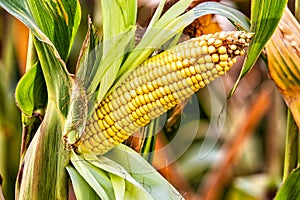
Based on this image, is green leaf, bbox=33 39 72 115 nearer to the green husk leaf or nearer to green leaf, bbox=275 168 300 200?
the green husk leaf

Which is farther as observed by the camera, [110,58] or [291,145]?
[291,145]

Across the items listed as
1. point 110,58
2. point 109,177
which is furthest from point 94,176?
point 110,58

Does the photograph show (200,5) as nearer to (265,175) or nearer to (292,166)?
(292,166)

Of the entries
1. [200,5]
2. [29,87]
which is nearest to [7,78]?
[29,87]

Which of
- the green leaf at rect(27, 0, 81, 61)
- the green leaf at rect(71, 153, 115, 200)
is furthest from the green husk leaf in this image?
the green leaf at rect(27, 0, 81, 61)

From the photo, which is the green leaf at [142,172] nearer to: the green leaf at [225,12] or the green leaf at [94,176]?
the green leaf at [94,176]

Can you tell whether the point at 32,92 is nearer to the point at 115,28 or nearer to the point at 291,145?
the point at 115,28
